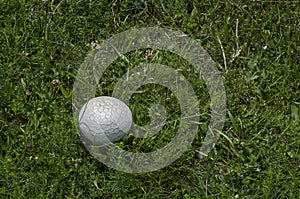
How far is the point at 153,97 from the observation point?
339 centimetres

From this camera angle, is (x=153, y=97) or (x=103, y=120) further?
(x=153, y=97)

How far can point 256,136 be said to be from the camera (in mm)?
3291

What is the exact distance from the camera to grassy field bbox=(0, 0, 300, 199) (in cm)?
307

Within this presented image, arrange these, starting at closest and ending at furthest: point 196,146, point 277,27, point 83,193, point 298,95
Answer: point 83,193 → point 196,146 → point 298,95 → point 277,27

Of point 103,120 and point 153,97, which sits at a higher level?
point 103,120

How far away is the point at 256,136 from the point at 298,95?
0.45 metres

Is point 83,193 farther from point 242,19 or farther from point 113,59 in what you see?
point 242,19

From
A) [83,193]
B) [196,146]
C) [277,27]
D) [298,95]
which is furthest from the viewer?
[277,27]

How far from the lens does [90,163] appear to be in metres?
3.15

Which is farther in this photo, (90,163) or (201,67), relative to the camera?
(201,67)

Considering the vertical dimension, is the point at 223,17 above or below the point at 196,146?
above

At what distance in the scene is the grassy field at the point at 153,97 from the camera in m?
3.07

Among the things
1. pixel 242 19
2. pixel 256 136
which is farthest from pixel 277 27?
pixel 256 136

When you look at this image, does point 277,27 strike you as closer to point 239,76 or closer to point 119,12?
point 239,76
